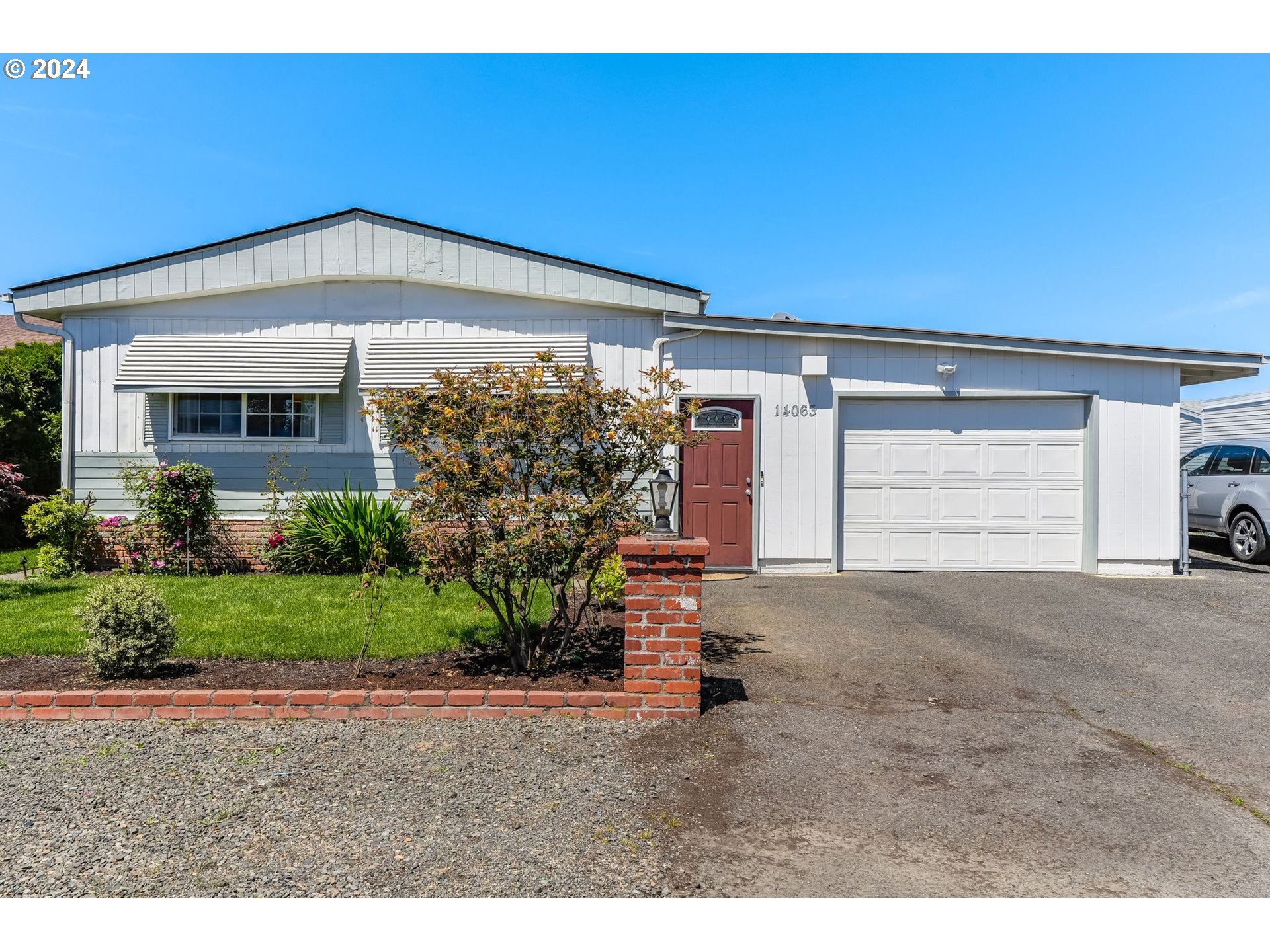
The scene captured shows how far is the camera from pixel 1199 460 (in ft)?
42.0

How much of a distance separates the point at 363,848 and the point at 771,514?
7085 millimetres

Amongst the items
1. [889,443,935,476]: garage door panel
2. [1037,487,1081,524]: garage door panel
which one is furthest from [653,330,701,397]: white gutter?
[1037,487,1081,524]: garage door panel

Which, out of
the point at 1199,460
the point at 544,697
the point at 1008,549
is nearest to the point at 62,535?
the point at 544,697

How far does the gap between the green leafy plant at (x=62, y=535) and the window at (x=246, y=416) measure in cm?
134

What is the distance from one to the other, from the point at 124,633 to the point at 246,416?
5525mm

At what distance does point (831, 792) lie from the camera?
11.3 ft

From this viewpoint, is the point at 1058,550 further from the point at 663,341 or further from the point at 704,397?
the point at 663,341

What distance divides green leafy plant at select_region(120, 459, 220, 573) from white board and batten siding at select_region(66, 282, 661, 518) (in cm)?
42

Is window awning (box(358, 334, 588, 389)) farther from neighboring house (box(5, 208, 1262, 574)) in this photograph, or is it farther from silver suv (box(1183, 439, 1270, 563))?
silver suv (box(1183, 439, 1270, 563))

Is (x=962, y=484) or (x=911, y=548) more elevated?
(x=962, y=484)

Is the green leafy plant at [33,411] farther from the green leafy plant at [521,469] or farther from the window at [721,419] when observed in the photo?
the green leafy plant at [521,469]

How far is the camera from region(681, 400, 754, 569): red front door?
950 centimetres

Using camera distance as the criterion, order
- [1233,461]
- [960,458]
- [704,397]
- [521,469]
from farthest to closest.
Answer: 1. [1233,461]
2. [960,458]
3. [704,397]
4. [521,469]

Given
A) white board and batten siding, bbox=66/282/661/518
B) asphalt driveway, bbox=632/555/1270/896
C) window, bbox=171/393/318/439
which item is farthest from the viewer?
window, bbox=171/393/318/439
